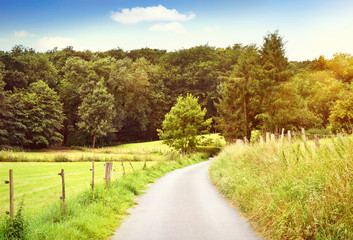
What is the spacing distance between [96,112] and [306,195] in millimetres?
60284

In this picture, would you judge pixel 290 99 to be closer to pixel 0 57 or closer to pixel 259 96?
pixel 259 96

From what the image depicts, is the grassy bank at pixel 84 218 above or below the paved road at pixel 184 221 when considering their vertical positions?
above

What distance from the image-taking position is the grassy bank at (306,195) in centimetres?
507

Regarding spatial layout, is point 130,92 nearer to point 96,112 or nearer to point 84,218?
point 96,112

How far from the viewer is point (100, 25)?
42.6 meters

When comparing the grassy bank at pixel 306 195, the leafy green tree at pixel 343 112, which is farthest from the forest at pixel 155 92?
the grassy bank at pixel 306 195

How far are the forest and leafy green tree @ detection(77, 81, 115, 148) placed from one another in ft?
0.78

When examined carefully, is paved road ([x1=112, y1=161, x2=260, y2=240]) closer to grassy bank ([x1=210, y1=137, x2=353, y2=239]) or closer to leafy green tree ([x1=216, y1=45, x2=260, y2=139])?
grassy bank ([x1=210, y1=137, x2=353, y2=239])

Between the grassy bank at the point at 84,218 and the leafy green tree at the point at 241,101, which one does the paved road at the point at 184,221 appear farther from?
the leafy green tree at the point at 241,101

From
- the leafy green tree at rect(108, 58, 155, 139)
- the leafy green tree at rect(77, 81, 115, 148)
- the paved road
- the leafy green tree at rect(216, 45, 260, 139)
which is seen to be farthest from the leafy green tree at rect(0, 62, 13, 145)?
the paved road

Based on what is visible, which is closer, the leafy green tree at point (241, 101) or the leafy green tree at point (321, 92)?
the leafy green tree at point (241, 101)

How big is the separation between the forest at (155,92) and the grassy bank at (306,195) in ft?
47.9

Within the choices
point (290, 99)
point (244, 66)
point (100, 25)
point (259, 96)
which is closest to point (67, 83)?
point (100, 25)

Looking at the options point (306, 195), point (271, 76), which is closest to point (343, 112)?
point (271, 76)
